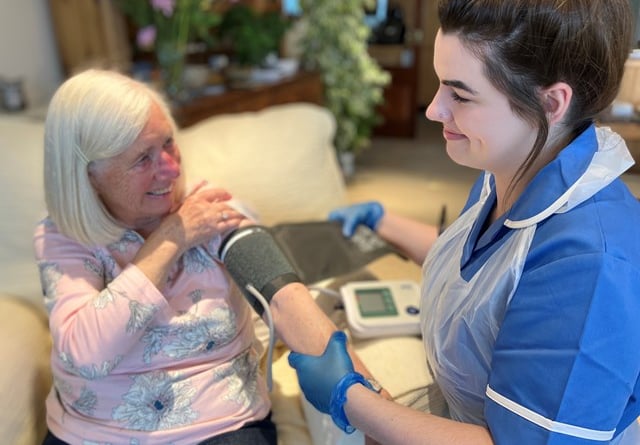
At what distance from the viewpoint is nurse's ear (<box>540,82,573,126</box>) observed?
65cm

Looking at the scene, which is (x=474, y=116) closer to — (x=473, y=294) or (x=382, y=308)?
(x=473, y=294)

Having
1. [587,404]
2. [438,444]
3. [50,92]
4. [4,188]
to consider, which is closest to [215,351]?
A: [438,444]

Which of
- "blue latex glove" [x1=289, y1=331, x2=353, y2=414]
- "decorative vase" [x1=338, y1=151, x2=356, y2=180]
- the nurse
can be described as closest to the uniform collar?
the nurse

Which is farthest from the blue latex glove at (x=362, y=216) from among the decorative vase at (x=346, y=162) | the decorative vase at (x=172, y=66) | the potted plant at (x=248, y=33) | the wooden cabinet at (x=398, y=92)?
the wooden cabinet at (x=398, y=92)

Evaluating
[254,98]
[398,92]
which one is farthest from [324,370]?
[398,92]

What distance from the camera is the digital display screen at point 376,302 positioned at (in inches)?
45.5

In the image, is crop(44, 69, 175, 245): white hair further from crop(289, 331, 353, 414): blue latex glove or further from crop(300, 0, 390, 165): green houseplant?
crop(300, 0, 390, 165): green houseplant

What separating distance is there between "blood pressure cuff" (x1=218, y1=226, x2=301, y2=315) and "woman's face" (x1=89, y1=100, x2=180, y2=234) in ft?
0.46

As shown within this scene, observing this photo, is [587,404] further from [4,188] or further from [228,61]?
[228,61]

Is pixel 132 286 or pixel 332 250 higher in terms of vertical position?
pixel 132 286

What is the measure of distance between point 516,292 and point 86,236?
71 cm

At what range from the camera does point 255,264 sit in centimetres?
100

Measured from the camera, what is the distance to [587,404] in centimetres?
62

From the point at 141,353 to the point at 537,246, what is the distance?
671mm
